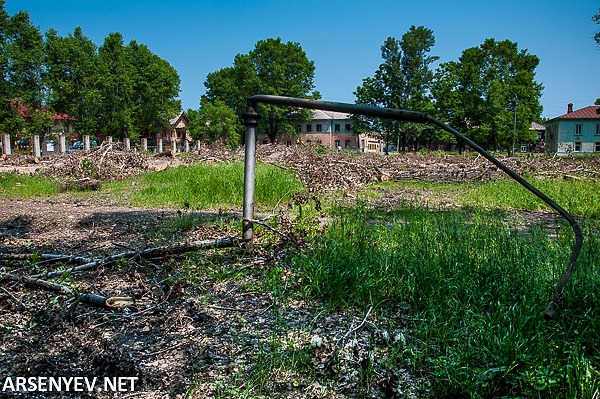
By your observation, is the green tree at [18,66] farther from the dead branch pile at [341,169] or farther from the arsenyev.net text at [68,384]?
the arsenyev.net text at [68,384]

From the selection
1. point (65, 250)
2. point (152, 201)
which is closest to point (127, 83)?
point (152, 201)

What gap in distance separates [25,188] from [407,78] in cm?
Answer: 5271

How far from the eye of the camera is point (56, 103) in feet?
131

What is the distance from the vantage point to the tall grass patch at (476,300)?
1.89 meters

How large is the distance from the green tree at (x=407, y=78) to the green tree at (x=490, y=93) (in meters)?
2.09

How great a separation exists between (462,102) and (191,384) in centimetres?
5624

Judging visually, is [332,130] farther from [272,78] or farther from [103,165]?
[103,165]

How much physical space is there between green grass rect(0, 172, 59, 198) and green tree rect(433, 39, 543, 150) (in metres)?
47.6

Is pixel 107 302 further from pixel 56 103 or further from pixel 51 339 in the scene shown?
pixel 56 103

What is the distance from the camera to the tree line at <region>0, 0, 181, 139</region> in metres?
33.1

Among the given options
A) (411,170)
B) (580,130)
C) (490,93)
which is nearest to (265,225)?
(411,170)

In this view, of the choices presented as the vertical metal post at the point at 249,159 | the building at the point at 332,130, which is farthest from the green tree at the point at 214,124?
the vertical metal post at the point at 249,159

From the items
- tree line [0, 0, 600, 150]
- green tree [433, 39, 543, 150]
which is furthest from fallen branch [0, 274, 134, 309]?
green tree [433, 39, 543, 150]

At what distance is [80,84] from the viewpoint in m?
41.2
